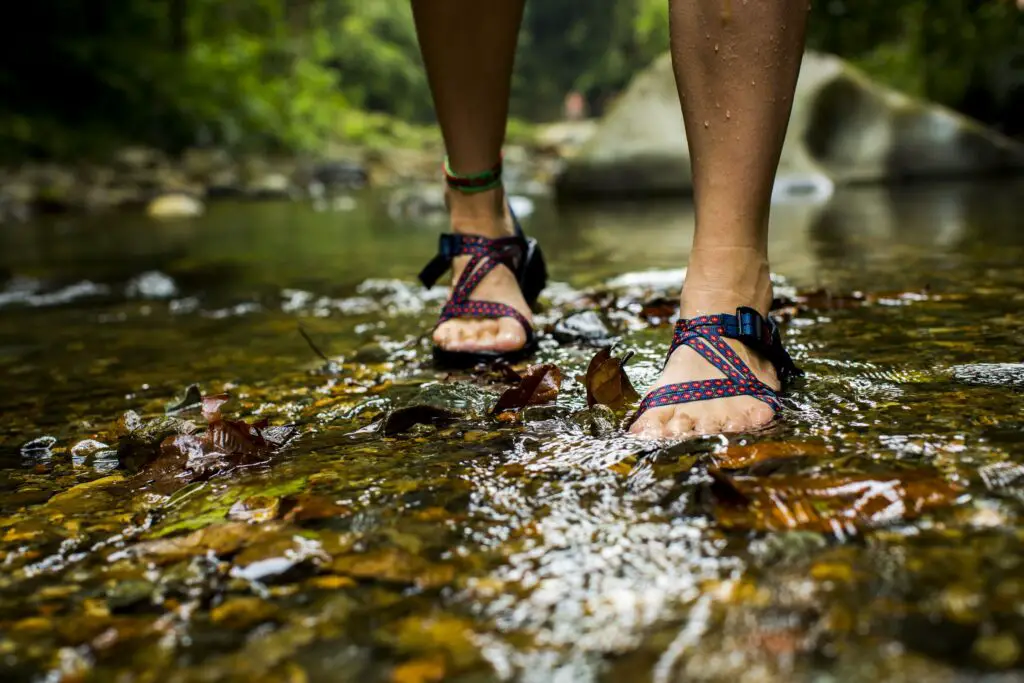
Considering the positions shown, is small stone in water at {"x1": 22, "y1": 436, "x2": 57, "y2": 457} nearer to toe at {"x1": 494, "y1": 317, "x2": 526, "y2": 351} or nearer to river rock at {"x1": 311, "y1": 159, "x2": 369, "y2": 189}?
toe at {"x1": 494, "y1": 317, "x2": 526, "y2": 351}

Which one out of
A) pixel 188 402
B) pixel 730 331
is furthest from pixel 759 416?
pixel 188 402

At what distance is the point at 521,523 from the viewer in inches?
33.0

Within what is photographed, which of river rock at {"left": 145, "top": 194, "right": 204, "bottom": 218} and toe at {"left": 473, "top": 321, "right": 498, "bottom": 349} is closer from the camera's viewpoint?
toe at {"left": 473, "top": 321, "right": 498, "bottom": 349}

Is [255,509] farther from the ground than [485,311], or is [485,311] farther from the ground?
[485,311]

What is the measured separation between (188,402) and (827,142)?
23.3ft

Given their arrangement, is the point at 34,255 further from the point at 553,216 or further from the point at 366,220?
the point at 553,216

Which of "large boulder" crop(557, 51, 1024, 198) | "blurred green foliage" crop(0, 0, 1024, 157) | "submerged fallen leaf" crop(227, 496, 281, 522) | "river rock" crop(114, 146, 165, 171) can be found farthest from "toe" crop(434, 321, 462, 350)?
"river rock" crop(114, 146, 165, 171)

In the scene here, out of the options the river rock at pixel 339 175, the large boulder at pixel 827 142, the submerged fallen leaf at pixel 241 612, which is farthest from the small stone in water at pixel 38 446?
the river rock at pixel 339 175

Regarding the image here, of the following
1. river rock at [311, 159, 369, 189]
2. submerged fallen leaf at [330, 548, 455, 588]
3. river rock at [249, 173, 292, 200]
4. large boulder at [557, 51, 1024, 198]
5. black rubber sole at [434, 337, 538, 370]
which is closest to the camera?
submerged fallen leaf at [330, 548, 455, 588]

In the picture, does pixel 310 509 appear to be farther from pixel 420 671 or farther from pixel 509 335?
pixel 509 335

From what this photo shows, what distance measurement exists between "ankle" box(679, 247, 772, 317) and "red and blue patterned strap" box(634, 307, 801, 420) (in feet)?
0.07

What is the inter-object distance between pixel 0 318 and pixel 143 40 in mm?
13167

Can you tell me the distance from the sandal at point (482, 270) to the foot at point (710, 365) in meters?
0.48

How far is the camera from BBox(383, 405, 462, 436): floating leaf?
3.89 ft
